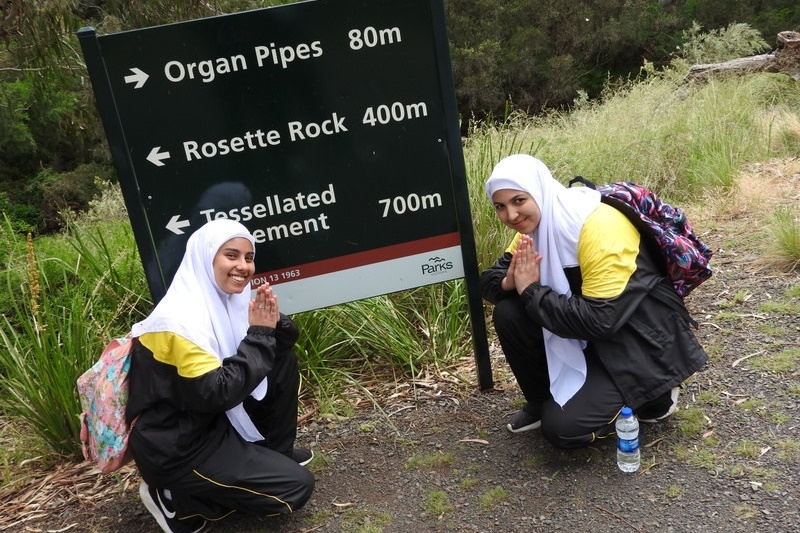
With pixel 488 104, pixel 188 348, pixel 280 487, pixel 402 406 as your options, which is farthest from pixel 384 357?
pixel 488 104

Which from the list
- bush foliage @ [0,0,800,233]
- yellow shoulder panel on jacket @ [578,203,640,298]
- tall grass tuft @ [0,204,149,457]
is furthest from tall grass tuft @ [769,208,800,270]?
bush foliage @ [0,0,800,233]

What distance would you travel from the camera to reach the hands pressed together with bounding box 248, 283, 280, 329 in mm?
2814

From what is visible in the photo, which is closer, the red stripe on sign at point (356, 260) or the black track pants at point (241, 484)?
the black track pants at point (241, 484)

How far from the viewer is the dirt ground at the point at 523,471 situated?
272cm

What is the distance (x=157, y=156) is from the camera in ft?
10.2

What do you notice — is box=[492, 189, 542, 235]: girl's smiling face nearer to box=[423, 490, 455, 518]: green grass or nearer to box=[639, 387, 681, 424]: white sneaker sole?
box=[639, 387, 681, 424]: white sneaker sole

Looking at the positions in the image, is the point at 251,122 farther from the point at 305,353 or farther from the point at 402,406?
the point at 402,406

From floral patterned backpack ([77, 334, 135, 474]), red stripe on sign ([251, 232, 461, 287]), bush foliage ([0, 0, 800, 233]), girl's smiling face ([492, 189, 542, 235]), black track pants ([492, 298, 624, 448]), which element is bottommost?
bush foliage ([0, 0, 800, 233])

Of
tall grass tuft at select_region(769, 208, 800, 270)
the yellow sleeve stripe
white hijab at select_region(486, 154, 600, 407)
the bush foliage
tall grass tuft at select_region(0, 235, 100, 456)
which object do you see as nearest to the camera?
the yellow sleeve stripe

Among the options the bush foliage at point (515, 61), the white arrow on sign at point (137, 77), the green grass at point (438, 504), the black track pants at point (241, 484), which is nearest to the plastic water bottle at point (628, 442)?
the green grass at point (438, 504)

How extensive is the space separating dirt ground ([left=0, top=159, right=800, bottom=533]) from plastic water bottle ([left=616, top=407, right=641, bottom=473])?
4cm

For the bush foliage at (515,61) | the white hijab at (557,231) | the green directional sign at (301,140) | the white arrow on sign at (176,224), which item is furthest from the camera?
the bush foliage at (515,61)

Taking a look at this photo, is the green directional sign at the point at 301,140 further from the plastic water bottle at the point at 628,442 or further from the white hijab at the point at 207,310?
the plastic water bottle at the point at 628,442

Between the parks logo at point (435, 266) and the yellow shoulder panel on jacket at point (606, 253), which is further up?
the yellow shoulder panel on jacket at point (606, 253)
